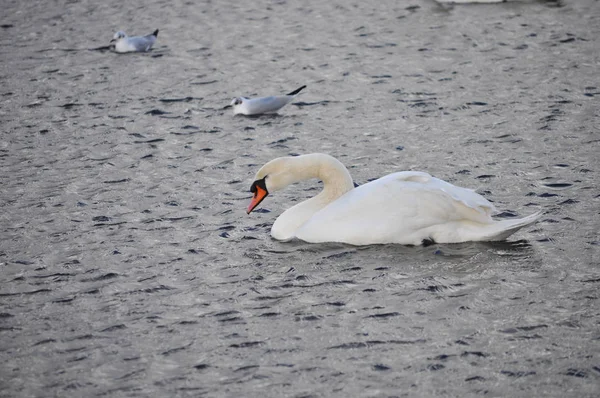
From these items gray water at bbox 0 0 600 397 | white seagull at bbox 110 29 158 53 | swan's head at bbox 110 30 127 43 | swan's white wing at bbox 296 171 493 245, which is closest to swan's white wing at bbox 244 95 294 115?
gray water at bbox 0 0 600 397

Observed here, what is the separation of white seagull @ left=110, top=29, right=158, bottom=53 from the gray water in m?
0.19

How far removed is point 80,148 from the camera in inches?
545

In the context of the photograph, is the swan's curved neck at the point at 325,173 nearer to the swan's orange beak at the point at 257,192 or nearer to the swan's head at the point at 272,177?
the swan's head at the point at 272,177

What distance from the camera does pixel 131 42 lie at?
720 inches

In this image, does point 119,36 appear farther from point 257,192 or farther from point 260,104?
point 257,192

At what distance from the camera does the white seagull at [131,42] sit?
18281mm

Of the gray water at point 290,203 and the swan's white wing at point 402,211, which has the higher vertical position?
the swan's white wing at point 402,211

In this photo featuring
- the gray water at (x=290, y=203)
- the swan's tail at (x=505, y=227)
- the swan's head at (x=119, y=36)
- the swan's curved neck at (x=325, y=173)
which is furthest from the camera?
the swan's head at (x=119, y=36)

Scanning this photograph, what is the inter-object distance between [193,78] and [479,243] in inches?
324

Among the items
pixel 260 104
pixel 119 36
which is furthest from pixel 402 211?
pixel 119 36

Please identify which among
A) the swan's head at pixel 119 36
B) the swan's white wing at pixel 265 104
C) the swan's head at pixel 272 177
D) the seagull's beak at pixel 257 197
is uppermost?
the swan's head at pixel 272 177

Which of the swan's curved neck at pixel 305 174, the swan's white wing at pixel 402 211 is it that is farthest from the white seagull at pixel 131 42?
the swan's white wing at pixel 402 211

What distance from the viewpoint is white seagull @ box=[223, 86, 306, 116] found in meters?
14.9

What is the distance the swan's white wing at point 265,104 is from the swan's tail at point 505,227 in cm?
586
